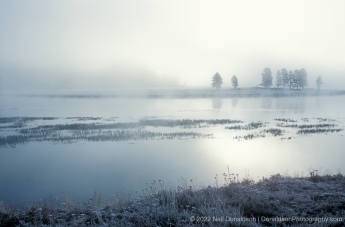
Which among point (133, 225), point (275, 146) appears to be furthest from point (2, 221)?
point (275, 146)

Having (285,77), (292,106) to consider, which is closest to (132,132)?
(292,106)

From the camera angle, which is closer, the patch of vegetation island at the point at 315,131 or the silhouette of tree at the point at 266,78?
the patch of vegetation island at the point at 315,131

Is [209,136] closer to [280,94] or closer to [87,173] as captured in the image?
[87,173]

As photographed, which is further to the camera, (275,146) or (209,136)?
(209,136)

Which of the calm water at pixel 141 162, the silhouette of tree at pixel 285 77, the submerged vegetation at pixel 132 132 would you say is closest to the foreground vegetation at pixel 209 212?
the calm water at pixel 141 162

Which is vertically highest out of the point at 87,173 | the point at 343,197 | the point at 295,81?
the point at 295,81

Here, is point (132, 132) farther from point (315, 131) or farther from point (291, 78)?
point (291, 78)

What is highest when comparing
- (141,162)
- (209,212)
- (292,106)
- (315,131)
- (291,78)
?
(291,78)

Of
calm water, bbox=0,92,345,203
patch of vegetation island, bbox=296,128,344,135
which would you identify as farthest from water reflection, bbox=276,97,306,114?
calm water, bbox=0,92,345,203

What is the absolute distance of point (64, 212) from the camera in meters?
6.71

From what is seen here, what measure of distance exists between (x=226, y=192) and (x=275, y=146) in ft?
37.3

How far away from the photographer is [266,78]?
315 feet

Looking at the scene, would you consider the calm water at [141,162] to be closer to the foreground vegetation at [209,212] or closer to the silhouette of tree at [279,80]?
the foreground vegetation at [209,212]

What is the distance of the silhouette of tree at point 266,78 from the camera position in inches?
3775
